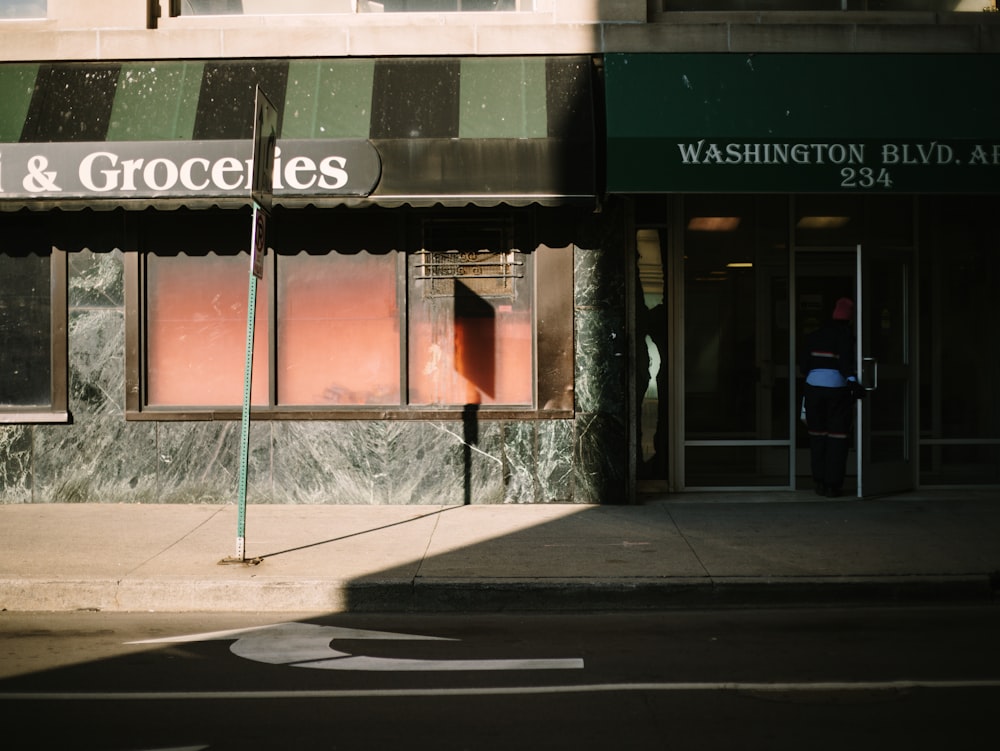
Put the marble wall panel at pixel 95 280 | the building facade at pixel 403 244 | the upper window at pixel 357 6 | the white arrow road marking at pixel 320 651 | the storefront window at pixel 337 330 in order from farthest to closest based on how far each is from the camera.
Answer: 1. the upper window at pixel 357 6
2. the storefront window at pixel 337 330
3. the marble wall panel at pixel 95 280
4. the building facade at pixel 403 244
5. the white arrow road marking at pixel 320 651

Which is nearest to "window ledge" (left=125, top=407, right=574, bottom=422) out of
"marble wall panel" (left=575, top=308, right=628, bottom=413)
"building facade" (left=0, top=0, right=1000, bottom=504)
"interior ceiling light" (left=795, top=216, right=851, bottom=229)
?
"building facade" (left=0, top=0, right=1000, bottom=504)

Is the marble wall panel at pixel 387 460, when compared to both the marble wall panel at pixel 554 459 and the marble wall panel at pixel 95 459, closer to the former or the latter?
the marble wall panel at pixel 554 459

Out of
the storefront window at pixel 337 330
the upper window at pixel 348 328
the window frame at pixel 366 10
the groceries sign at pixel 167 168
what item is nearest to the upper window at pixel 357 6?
the window frame at pixel 366 10

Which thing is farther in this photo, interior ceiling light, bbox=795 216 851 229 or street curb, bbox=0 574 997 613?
interior ceiling light, bbox=795 216 851 229

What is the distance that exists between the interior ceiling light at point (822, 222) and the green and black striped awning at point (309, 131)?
2.98 m

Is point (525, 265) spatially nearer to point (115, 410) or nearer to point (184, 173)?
point (184, 173)

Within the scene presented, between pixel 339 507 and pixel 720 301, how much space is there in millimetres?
4724

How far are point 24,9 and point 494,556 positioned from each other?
308 inches

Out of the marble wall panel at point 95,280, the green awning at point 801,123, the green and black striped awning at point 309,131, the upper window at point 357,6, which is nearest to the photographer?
the green and black striped awning at point 309,131

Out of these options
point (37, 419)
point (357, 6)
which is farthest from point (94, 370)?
point (357, 6)

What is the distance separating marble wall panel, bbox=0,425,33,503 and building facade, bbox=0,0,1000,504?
0.07 feet

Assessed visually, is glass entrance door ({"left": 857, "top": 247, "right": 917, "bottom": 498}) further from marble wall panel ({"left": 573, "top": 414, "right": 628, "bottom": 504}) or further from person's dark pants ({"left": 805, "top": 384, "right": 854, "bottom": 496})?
marble wall panel ({"left": 573, "top": 414, "right": 628, "bottom": 504})

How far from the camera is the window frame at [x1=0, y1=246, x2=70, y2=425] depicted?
10.0 metres

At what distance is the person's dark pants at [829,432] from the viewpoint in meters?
10.2
